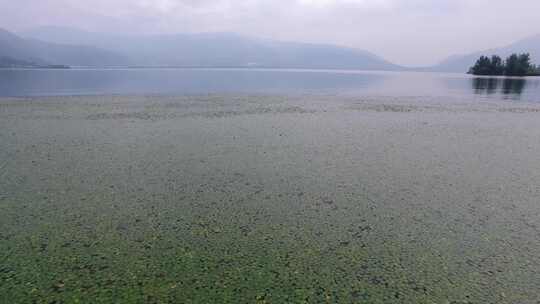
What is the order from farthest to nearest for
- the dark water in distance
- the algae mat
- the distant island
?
the distant island < the dark water in distance < the algae mat

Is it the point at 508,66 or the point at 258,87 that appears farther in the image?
the point at 508,66

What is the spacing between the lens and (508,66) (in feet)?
200

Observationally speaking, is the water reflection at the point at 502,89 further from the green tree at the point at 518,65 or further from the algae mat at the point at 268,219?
the green tree at the point at 518,65

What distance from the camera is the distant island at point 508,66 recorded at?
59219 millimetres

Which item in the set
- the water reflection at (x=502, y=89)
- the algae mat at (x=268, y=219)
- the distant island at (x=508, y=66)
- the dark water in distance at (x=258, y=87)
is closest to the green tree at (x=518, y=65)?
the distant island at (x=508, y=66)

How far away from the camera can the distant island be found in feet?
194

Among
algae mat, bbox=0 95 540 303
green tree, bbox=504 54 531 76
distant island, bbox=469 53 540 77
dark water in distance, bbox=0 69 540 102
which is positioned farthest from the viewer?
distant island, bbox=469 53 540 77

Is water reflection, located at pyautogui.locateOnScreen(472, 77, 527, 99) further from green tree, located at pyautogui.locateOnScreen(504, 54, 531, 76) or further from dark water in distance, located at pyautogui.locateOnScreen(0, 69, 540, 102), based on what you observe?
green tree, located at pyautogui.locateOnScreen(504, 54, 531, 76)

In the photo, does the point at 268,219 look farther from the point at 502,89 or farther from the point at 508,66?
the point at 508,66

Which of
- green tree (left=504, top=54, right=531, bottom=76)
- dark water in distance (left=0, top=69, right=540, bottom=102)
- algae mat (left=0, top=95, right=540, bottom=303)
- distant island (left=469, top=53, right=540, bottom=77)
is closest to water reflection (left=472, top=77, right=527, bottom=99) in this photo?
dark water in distance (left=0, top=69, right=540, bottom=102)

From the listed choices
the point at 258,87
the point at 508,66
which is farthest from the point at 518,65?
the point at 258,87

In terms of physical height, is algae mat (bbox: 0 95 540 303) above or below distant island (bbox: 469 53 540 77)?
below

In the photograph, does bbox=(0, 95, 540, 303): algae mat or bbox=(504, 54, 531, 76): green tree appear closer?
bbox=(0, 95, 540, 303): algae mat

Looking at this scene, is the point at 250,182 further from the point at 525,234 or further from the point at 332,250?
the point at 525,234
